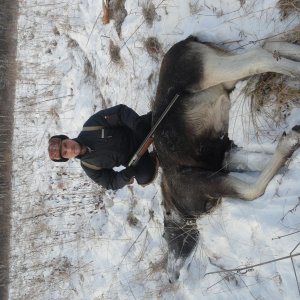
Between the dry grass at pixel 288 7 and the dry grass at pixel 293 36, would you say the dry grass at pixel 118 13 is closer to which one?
the dry grass at pixel 288 7

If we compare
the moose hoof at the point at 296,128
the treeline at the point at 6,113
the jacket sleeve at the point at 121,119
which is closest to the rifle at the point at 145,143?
the jacket sleeve at the point at 121,119

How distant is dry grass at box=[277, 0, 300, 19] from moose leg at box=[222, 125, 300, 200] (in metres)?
1.02

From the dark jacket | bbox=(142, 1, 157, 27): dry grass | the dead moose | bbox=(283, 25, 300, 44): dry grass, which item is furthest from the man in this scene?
bbox=(283, 25, 300, 44): dry grass

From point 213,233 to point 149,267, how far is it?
54.1 inches

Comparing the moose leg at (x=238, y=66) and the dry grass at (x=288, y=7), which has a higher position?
the dry grass at (x=288, y=7)

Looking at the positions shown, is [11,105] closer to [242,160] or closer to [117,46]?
[117,46]

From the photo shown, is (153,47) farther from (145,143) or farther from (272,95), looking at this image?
(272,95)

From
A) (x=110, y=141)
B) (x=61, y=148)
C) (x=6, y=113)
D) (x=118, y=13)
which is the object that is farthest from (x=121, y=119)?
(x=6, y=113)

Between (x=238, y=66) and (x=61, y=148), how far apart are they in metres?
1.79

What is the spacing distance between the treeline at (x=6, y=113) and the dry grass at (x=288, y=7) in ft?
17.7

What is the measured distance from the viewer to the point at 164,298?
16.1ft

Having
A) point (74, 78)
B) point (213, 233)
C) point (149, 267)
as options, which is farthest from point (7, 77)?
point (213, 233)

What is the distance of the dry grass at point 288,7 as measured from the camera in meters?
3.61

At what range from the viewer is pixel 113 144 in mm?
4340
